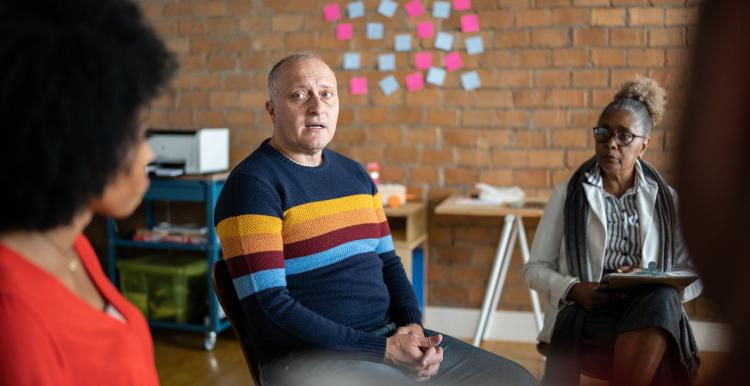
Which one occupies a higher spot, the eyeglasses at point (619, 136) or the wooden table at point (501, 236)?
the eyeglasses at point (619, 136)

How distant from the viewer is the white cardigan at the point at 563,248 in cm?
235

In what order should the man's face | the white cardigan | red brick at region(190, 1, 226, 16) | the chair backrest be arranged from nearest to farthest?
1. the chair backrest
2. the man's face
3. the white cardigan
4. red brick at region(190, 1, 226, 16)

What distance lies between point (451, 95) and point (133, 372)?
3.06 m

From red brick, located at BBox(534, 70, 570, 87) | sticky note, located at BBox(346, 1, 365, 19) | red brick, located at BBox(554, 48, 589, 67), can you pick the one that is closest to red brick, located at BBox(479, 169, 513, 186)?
red brick, located at BBox(534, 70, 570, 87)

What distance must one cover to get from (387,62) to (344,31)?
0.95ft

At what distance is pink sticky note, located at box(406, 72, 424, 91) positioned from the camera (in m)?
3.93

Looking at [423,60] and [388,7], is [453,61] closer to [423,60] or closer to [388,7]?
[423,60]

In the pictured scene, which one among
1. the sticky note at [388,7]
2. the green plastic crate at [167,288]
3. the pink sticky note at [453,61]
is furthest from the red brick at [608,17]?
the green plastic crate at [167,288]

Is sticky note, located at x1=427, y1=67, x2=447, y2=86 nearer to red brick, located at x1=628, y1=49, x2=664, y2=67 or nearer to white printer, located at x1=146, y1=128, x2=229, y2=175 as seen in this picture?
red brick, located at x1=628, y1=49, x2=664, y2=67

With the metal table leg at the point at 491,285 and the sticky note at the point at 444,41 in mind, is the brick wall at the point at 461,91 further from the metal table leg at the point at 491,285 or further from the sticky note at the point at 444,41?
the metal table leg at the point at 491,285

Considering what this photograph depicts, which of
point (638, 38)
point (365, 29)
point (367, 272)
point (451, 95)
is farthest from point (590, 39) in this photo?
point (367, 272)

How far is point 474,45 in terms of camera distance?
151 inches

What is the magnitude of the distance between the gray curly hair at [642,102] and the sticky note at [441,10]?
1554 millimetres

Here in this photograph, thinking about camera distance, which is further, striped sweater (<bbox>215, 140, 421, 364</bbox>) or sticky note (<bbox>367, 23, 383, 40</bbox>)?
sticky note (<bbox>367, 23, 383, 40</bbox>)
